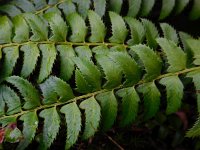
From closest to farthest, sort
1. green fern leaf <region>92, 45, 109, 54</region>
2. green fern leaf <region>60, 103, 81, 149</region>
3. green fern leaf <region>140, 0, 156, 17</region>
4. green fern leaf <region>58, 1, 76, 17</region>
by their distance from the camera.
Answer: green fern leaf <region>60, 103, 81, 149</region>
green fern leaf <region>92, 45, 109, 54</region>
green fern leaf <region>58, 1, 76, 17</region>
green fern leaf <region>140, 0, 156, 17</region>

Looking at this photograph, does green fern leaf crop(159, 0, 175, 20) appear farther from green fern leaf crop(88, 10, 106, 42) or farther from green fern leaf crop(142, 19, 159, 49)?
green fern leaf crop(88, 10, 106, 42)

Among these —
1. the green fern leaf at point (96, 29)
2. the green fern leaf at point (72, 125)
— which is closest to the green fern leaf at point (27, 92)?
the green fern leaf at point (72, 125)

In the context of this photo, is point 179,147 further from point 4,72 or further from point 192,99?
point 4,72

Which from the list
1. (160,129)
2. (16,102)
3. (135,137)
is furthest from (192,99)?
(16,102)

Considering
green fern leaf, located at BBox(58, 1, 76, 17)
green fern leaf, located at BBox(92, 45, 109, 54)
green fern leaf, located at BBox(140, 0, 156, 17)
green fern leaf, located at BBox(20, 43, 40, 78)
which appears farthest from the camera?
green fern leaf, located at BBox(140, 0, 156, 17)

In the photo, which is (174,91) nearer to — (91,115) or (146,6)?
(91,115)

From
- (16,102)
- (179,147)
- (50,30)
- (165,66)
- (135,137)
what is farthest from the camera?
(179,147)

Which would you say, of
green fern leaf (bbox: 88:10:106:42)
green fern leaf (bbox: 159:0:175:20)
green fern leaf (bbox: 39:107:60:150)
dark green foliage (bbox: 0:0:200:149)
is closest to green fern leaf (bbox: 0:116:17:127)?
dark green foliage (bbox: 0:0:200:149)
